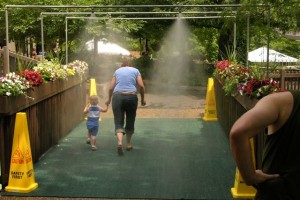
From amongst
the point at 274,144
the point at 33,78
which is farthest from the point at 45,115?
the point at 274,144

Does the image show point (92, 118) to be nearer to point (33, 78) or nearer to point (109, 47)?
point (33, 78)

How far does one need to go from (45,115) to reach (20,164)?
1.97m

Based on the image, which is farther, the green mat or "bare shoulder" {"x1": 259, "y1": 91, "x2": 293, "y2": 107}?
the green mat

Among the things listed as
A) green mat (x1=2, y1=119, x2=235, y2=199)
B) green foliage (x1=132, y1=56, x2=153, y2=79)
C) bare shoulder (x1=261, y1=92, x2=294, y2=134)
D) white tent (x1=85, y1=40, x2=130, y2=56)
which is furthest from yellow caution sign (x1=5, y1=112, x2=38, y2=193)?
green foliage (x1=132, y1=56, x2=153, y2=79)

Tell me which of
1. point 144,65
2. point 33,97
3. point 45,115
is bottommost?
point 144,65

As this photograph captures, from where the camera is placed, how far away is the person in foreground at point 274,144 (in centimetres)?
203

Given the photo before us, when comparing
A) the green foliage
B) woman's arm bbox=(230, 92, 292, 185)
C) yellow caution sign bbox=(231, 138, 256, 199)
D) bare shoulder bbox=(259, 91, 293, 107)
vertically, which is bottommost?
yellow caution sign bbox=(231, 138, 256, 199)

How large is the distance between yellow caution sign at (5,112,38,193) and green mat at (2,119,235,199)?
0.11 meters

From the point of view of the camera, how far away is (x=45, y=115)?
24.7ft

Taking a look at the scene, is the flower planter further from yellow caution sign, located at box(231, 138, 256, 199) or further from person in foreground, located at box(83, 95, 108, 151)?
yellow caution sign, located at box(231, 138, 256, 199)

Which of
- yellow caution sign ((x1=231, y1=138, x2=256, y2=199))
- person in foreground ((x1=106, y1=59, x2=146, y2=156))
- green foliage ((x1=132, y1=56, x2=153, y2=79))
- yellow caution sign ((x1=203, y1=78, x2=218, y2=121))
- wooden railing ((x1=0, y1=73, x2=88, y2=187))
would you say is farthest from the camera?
green foliage ((x1=132, y1=56, x2=153, y2=79))

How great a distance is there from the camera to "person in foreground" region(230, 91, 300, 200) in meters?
2.03

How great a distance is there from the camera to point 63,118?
9.02 meters

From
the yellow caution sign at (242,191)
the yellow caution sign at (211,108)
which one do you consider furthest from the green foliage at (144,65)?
the yellow caution sign at (242,191)
